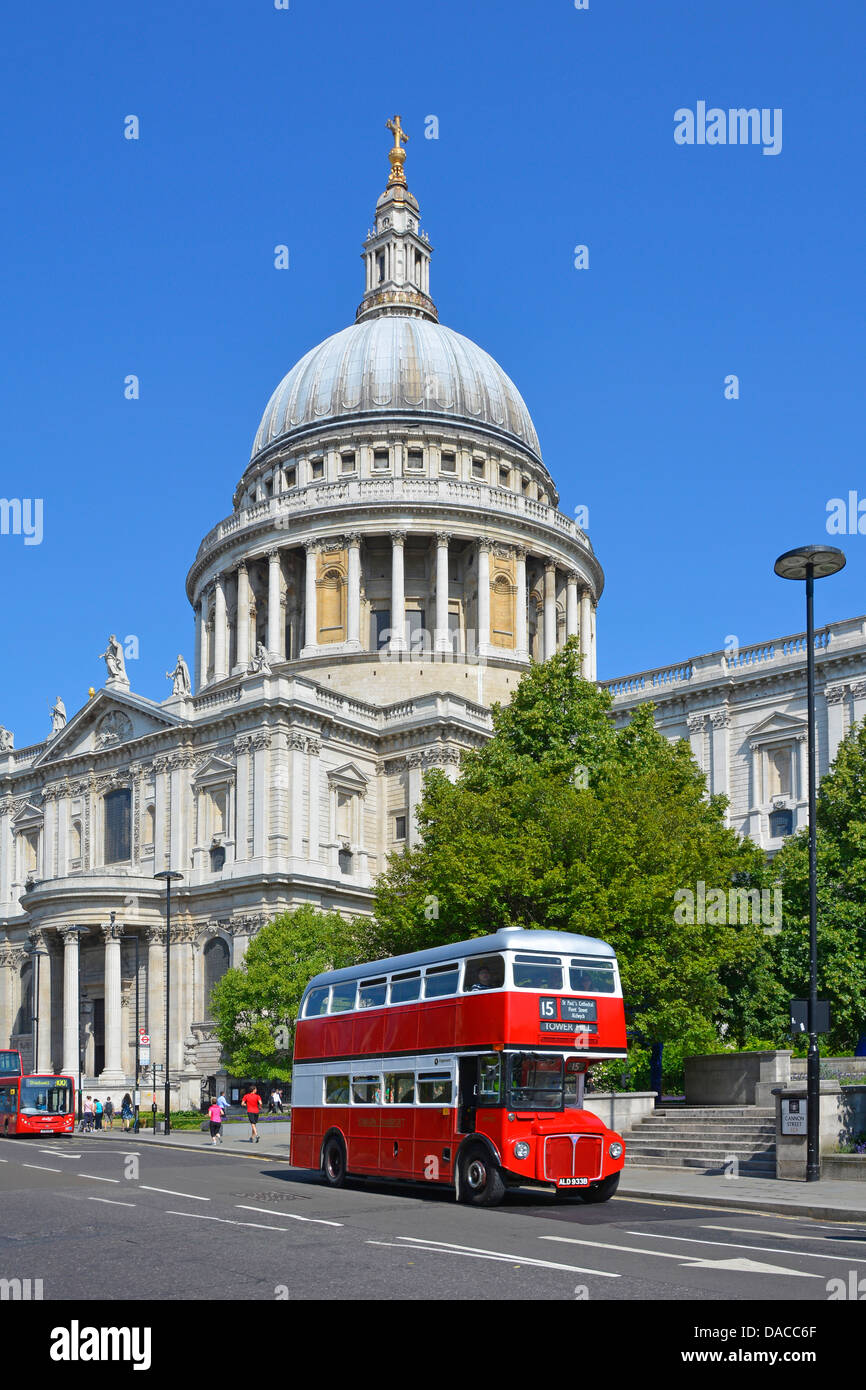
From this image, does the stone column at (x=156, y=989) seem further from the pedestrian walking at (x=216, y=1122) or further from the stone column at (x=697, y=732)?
the stone column at (x=697, y=732)

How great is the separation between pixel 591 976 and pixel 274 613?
66.9 m

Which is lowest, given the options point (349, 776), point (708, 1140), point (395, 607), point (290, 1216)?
point (708, 1140)

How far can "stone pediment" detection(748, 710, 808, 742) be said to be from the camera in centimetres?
6706

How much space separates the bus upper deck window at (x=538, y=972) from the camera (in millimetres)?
23906

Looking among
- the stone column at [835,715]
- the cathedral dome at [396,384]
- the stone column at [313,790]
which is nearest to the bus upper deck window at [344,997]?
the stone column at [313,790]

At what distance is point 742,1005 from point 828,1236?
25.1m

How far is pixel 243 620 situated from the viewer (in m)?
92.4

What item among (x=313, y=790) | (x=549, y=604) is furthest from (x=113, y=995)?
(x=549, y=604)

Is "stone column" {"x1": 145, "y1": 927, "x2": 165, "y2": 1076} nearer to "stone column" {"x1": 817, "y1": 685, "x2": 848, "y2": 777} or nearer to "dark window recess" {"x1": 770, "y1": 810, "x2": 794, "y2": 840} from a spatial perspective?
"dark window recess" {"x1": 770, "y1": 810, "x2": 794, "y2": 840}

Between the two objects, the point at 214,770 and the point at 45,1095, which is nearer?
the point at 45,1095

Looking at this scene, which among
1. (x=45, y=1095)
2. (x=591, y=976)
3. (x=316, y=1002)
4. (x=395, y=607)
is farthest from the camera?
(x=395, y=607)

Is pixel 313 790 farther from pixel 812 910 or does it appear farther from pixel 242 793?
pixel 812 910
